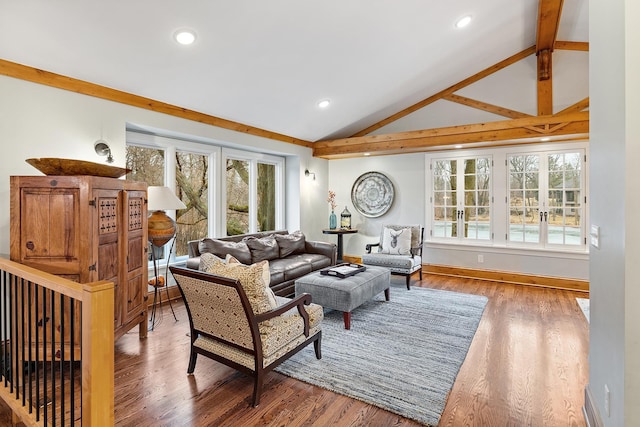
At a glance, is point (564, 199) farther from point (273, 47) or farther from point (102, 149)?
point (102, 149)

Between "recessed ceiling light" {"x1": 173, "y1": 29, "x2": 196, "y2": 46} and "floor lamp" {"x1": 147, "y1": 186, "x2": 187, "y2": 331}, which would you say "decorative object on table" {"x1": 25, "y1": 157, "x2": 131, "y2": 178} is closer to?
"floor lamp" {"x1": 147, "y1": 186, "x2": 187, "y2": 331}

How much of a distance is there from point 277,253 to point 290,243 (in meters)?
0.30

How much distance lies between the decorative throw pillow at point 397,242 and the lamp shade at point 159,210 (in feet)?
10.9

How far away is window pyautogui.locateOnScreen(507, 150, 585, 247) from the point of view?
5.09 metres

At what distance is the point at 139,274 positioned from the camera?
3.14 m

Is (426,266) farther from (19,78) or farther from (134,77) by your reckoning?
(19,78)

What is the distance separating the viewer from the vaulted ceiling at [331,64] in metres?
2.81

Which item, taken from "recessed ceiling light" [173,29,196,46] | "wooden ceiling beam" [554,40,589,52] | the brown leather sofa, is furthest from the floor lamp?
"wooden ceiling beam" [554,40,589,52]

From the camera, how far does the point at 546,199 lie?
208 inches

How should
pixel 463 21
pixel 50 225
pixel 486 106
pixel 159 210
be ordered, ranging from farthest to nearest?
pixel 486 106, pixel 463 21, pixel 159 210, pixel 50 225

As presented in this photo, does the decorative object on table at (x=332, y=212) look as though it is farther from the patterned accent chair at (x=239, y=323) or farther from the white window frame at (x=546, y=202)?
the patterned accent chair at (x=239, y=323)

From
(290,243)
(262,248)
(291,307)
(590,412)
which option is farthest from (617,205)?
(290,243)

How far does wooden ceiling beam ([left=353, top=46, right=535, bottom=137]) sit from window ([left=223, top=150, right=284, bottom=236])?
1922mm

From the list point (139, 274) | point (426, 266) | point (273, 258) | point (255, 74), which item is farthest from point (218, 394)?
point (426, 266)
